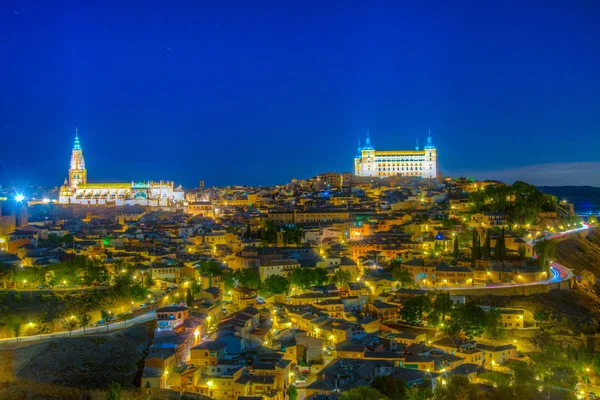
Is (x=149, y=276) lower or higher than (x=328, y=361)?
higher

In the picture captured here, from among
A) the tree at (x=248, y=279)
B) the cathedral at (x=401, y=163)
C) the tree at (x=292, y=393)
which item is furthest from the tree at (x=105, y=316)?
the cathedral at (x=401, y=163)

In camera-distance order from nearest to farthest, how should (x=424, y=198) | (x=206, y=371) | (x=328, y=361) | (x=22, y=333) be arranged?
Result: (x=206, y=371) → (x=328, y=361) → (x=22, y=333) → (x=424, y=198)

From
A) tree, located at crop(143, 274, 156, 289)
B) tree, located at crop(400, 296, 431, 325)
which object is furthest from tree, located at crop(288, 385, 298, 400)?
tree, located at crop(143, 274, 156, 289)

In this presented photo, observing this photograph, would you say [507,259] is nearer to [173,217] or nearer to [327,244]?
[327,244]

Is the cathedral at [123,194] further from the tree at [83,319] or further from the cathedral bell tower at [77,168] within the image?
the tree at [83,319]

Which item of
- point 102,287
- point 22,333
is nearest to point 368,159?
point 102,287

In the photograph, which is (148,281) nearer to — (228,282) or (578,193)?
(228,282)
